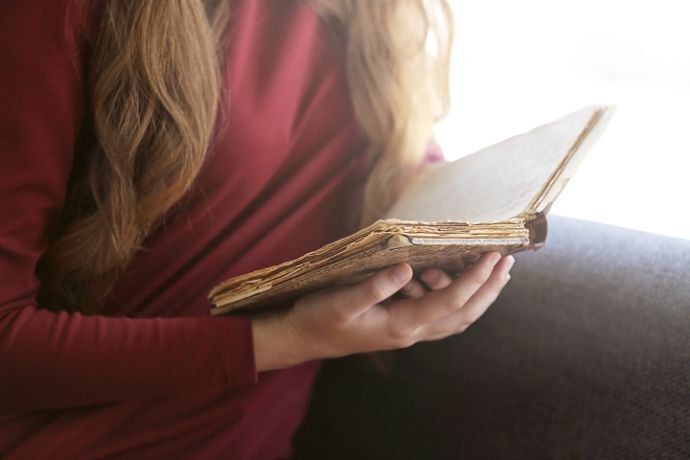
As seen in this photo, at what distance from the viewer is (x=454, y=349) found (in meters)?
0.73

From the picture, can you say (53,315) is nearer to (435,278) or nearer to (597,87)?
(435,278)

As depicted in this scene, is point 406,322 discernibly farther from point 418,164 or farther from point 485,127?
point 485,127

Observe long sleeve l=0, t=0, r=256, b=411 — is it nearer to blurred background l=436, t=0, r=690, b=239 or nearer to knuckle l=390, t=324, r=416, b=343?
knuckle l=390, t=324, r=416, b=343

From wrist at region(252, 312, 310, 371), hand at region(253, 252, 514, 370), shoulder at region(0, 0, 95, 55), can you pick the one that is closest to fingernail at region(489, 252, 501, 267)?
hand at region(253, 252, 514, 370)

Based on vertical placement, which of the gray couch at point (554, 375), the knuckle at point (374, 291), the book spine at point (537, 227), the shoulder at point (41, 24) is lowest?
the gray couch at point (554, 375)

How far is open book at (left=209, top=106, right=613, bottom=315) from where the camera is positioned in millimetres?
389

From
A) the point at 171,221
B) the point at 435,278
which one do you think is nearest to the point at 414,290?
the point at 435,278

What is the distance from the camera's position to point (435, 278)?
53cm

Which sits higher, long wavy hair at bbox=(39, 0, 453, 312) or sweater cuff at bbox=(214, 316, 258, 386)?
long wavy hair at bbox=(39, 0, 453, 312)

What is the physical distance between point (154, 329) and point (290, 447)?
0.30 meters

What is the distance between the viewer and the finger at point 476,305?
1.73 feet

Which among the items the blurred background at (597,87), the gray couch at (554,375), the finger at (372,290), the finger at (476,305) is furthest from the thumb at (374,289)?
the blurred background at (597,87)

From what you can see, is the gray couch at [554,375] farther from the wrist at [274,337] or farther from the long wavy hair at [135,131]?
the long wavy hair at [135,131]

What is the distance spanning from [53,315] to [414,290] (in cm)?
31
